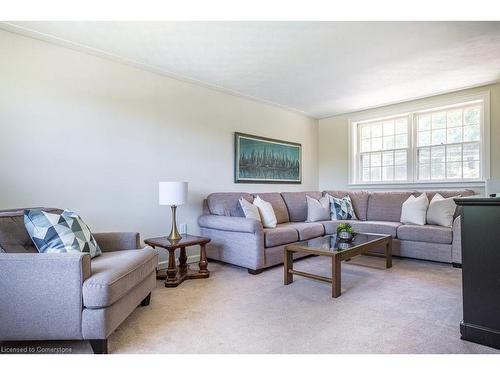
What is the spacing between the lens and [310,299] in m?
2.41

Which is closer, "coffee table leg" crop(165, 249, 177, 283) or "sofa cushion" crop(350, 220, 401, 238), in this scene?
"coffee table leg" crop(165, 249, 177, 283)

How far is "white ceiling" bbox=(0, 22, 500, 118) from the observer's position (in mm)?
2493

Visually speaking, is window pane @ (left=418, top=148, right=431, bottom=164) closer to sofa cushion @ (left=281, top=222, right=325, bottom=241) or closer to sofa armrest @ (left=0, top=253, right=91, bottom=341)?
sofa cushion @ (left=281, top=222, right=325, bottom=241)

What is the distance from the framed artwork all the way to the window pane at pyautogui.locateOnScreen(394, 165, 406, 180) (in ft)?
5.32

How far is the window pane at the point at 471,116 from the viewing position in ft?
13.7

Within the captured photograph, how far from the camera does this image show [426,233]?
3502 millimetres

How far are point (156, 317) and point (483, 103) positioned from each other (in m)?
4.88

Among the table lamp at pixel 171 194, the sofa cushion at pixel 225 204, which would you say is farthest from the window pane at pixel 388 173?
the table lamp at pixel 171 194

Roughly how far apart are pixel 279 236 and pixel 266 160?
1712 mm

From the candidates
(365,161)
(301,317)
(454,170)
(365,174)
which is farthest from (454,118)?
(301,317)

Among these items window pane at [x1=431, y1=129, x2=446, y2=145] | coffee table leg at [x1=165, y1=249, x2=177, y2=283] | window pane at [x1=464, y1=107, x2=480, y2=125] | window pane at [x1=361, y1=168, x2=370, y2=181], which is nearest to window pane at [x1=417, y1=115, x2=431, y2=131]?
window pane at [x1=431, y1=129, x2=446, y2=145]

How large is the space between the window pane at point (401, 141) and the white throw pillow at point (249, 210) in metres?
2.95

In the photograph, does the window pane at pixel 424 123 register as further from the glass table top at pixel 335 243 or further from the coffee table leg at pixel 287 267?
the coffee table leg at pixel 287 267

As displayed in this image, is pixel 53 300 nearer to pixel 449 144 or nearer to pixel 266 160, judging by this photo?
pixel 266 160
